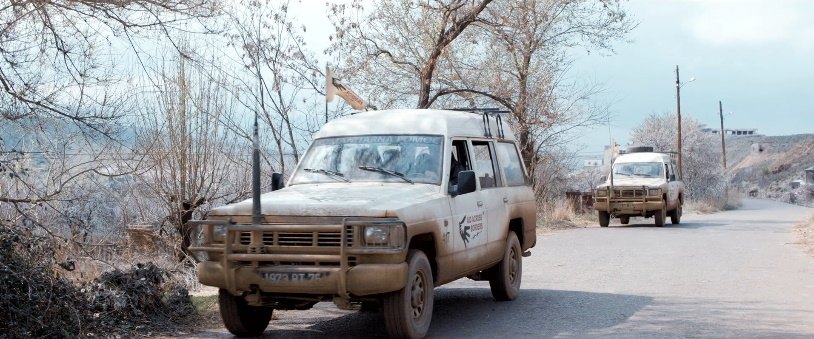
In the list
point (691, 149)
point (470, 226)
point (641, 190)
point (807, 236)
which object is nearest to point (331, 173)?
point (470, 226)

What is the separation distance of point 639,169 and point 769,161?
8280cm

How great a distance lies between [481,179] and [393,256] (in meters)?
2.54

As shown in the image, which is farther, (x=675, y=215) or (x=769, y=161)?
(x=769, y=161)

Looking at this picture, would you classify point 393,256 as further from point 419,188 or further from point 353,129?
point 353,129

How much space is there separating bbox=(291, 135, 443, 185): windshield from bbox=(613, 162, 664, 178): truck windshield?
19619mm

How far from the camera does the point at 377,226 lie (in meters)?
7.71

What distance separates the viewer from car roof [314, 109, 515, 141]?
970cm

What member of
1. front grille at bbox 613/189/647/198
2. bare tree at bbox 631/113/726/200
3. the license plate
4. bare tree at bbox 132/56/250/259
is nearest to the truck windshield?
front grille at bbox 613/189/647/198

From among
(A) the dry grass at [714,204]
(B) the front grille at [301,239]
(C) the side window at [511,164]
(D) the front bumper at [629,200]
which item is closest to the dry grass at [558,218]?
(D) the front bumper at [629,200]

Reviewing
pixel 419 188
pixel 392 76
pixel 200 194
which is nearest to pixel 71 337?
pixel 419 188

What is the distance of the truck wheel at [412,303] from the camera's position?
7965 mm

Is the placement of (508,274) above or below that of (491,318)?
above

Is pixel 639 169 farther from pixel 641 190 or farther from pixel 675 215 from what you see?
pixel 675 215

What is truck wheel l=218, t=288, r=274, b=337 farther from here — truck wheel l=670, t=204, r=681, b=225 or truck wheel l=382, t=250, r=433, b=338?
truck wheel l=670, t=204, r=681, b=225
